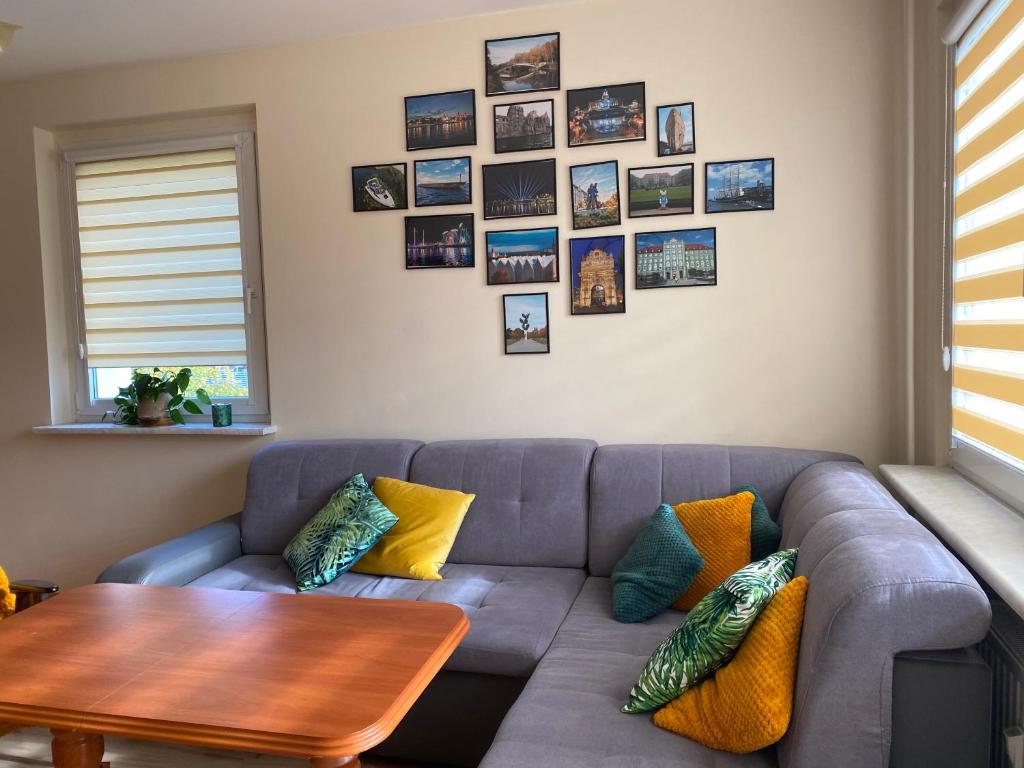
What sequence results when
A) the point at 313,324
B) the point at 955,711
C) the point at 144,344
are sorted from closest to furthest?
the point at 955,711 → the point at 313,324 → the point at 144,344

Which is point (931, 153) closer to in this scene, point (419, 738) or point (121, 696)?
point (419, 738)

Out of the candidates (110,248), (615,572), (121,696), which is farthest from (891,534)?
(110,248)

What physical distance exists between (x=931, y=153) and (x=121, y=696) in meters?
2.79

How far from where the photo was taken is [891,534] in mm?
1669

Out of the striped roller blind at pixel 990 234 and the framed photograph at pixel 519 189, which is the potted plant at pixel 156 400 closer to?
the framed photograph at pixel 519 189

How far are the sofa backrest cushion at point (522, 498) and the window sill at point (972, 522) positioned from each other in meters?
1.10

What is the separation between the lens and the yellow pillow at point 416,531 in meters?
2.77

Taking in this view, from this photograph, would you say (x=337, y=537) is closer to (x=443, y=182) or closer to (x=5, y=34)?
(x=443, y=182)

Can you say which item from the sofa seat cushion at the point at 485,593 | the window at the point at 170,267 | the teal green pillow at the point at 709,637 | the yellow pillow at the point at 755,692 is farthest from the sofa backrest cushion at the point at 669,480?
the window at the point at 170,267

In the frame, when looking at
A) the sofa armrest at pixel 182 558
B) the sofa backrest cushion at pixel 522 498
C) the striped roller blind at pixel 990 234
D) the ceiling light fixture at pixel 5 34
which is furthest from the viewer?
the sofa backrest cushion at pixel 522 498

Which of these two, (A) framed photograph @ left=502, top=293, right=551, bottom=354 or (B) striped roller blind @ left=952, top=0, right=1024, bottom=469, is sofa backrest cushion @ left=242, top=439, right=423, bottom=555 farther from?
(B) striped roller blind @ left=952, top=0, right=1024, bottom=469

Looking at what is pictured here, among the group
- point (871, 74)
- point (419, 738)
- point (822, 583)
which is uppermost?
point (871, 74)

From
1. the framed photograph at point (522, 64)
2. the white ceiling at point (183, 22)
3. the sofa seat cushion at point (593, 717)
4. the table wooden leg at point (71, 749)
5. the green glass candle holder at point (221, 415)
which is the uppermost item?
the white ceiling at point (183, 22)

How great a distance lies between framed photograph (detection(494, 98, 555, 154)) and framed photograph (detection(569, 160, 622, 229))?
0.62 ft
